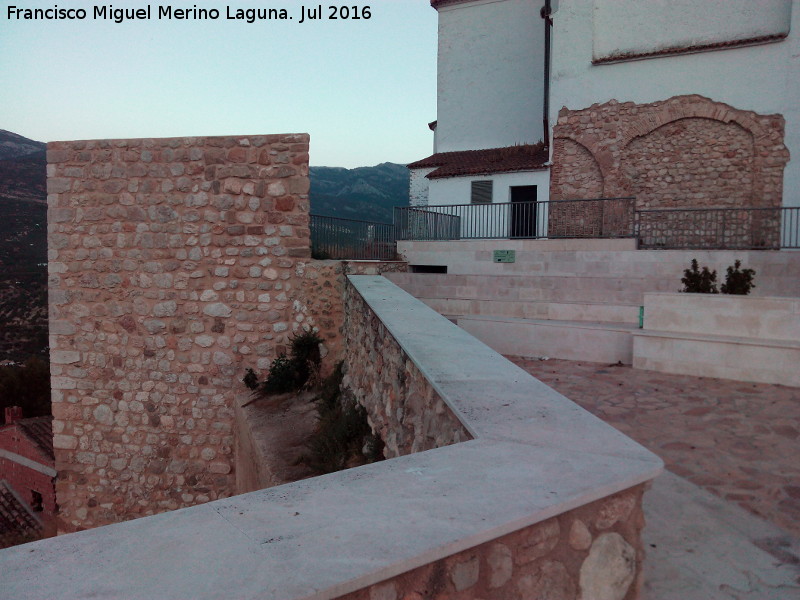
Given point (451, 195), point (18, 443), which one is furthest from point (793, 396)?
point (18, 443)

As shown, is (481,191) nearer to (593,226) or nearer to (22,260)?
(593,226)

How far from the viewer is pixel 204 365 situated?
7.14 m

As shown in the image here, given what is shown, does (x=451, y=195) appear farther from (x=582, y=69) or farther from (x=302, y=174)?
(x=302, y=174)

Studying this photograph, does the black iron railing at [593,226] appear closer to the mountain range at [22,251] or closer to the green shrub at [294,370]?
the green shrub at [294,370]

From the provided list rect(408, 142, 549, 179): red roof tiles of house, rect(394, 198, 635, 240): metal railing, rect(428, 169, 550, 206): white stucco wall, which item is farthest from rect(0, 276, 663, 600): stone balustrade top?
rect(408, 142, 549, 179): red roof tiles of house

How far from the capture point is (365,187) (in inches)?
3243

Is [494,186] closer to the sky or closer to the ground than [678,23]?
closer to the ground

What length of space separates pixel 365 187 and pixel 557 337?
3052 inches

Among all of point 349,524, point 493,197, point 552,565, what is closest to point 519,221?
point 493,197

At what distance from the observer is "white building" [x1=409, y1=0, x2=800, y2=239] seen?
12703 mm

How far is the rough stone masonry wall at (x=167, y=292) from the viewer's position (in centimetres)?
697

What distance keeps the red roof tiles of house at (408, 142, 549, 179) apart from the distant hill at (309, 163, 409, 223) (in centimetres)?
4826

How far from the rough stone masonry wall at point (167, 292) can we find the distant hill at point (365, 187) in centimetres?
6031

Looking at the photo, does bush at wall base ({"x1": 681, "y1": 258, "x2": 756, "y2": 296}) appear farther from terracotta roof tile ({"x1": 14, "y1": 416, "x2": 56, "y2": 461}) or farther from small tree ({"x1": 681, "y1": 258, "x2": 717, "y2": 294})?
terracotta roof tile ({"x1": 14, "y1": 416, "x2": 56, "y2": 461})
